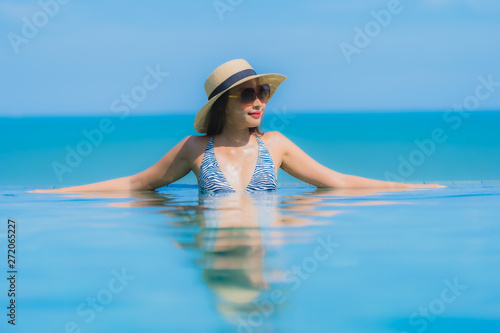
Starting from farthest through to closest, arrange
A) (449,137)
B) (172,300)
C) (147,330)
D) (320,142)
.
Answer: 1. (449,137)
2. (320,142)
3. (172,300)
4. (147,330)

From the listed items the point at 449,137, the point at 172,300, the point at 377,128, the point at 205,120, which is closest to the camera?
the point at 172,300

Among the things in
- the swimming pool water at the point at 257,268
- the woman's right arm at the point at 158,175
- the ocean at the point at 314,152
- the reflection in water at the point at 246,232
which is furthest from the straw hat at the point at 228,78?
the ocean at the point at 314,152

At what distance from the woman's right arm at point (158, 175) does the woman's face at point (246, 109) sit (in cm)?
57

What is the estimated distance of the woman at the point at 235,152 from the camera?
6.19 meters

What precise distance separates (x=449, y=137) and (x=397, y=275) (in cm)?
1418

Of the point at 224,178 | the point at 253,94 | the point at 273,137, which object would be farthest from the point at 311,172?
the point at 253,94

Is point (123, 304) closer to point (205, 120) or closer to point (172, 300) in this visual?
point (172, 300)

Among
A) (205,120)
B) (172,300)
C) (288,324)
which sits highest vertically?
(205,120)

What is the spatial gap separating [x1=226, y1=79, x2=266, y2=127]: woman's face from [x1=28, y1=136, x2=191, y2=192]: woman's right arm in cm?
57

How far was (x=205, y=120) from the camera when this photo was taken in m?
6.54

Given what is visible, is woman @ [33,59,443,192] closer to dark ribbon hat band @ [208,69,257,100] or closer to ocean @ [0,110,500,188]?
dark ribbon hat band @ [208,69,257,100]

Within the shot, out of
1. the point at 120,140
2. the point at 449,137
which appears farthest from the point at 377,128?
the point at 120,140

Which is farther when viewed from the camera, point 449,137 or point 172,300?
point 449,137

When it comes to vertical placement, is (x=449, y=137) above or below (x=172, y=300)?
above
